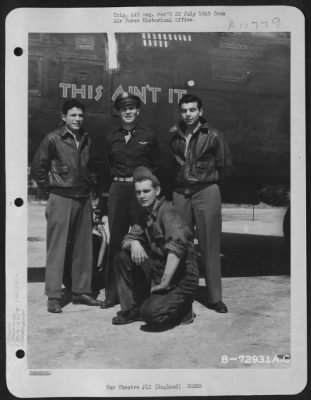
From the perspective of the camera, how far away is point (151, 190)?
136cm

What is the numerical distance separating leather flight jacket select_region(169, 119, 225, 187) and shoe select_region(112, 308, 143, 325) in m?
0.40

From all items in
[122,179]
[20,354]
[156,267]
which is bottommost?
[20,354]

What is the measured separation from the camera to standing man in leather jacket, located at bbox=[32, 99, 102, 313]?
1373 millimetres

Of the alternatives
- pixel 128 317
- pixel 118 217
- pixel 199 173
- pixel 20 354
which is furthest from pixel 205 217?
pixel 20 354

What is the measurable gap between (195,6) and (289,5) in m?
0.28

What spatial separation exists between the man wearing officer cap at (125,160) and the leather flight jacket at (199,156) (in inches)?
2.7

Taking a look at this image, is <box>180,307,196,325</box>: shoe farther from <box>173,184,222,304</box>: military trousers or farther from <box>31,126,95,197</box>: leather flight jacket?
<box>31,126,95,197</box>: leather flight jacket

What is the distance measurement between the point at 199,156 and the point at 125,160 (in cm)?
22

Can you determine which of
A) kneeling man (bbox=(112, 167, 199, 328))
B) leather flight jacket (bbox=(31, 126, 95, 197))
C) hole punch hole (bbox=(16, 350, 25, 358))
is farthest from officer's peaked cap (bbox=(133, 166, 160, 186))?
hole punch hole (bbox=(16, 350, 25, 358))

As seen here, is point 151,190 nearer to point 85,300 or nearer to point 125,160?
point 125,160

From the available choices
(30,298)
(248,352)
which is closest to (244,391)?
(248,352)

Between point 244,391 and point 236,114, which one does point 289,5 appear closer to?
point 236,114

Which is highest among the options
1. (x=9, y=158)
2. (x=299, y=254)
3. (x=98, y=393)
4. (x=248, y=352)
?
(x=9, y=158)

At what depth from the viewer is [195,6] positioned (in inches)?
53.9
